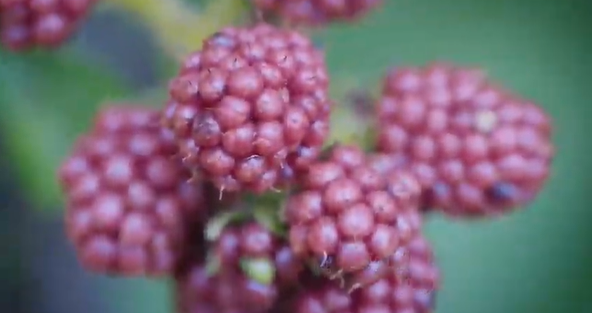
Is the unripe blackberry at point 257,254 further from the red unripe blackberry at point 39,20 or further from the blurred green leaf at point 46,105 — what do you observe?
the blurred green leaf at point 46,105

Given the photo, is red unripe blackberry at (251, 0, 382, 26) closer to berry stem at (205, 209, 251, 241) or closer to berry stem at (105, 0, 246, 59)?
berry stem at (105, 0, 246, 59)

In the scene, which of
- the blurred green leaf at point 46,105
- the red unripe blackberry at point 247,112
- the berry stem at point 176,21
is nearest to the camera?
the red unripe blackberry at point 247,112

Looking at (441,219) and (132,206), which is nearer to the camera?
(132,206)

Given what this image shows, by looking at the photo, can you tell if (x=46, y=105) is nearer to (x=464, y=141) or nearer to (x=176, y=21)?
(x=176, y=21)

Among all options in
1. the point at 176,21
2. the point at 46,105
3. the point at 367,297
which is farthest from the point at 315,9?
the point at 46,105

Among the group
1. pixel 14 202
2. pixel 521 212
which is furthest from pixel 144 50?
pixel 521 212

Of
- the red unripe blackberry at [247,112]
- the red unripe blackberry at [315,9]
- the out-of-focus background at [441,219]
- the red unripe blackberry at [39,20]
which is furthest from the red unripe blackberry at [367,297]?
the out-of-focus background at [441,219]

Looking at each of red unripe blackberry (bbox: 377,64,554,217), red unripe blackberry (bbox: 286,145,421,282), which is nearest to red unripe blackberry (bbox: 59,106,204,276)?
red unripe blackberry (bbox: 286,145,421,282)
